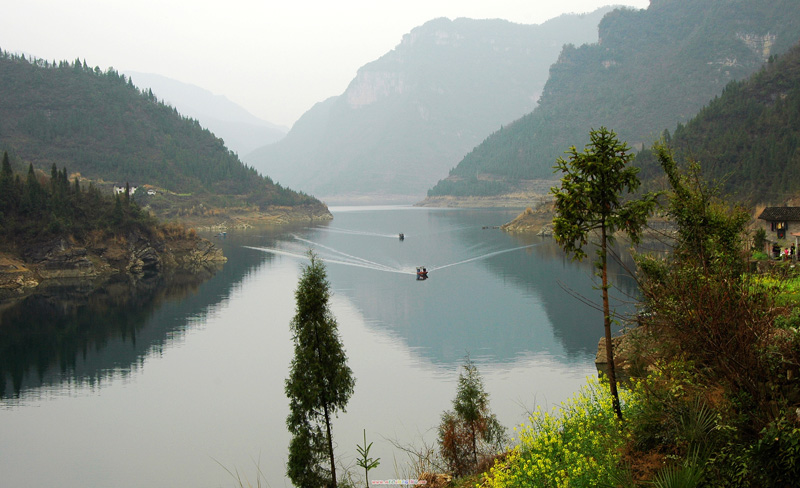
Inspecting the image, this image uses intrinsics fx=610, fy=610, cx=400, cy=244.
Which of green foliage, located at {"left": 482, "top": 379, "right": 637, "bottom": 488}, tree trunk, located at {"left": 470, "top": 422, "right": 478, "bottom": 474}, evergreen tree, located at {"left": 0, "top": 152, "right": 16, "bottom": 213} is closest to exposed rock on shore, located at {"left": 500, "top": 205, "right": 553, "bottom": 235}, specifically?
evergreen tree, located at {"left": 0, "top": 152, "right": 16, "bottom": 213}

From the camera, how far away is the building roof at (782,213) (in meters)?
61.7

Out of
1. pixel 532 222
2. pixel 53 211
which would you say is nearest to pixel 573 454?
pixel 53 211

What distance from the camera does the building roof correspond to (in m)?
61.7

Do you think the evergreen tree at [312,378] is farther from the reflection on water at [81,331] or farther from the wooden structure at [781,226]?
the wooden structure at [781,226]

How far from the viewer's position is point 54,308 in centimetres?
7044

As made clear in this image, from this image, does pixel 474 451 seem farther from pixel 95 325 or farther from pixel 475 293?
pixel 475 293

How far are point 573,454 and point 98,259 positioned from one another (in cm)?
9451

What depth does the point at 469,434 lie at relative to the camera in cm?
2692

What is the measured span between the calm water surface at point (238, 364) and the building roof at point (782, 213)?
19618mm

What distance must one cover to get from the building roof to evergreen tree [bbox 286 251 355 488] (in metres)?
56.1

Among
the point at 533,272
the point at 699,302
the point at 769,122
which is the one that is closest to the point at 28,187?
the point at 533,272

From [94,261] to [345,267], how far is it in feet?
127

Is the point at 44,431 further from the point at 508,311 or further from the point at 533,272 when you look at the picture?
the point at 533,272

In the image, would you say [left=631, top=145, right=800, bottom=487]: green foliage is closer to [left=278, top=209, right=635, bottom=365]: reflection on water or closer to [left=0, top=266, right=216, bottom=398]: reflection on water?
[left=278, top=209, right=635, bottom=365]: reflection on water
